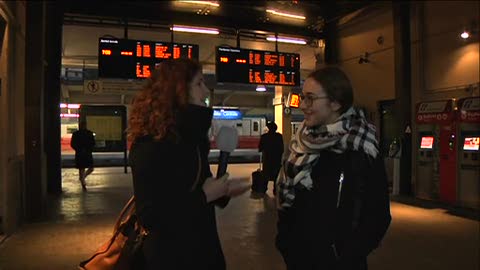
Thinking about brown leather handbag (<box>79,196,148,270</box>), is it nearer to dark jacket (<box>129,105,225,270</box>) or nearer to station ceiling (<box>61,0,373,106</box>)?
dark jacket (<box>129,105,225,270</box>)

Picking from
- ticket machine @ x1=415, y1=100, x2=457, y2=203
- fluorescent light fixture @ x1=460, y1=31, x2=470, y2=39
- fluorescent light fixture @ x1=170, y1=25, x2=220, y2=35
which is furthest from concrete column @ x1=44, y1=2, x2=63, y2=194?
fluorescent light fixture @ x1=460, y1=31, x2=470, y2=39

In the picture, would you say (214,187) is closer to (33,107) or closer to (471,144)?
(33,107)

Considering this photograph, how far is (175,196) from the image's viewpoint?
174cm

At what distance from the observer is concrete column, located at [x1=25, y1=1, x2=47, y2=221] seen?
737 centimetres

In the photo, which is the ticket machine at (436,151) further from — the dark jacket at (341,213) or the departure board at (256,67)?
the dark jacket at (341,213)

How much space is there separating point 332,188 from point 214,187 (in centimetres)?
46

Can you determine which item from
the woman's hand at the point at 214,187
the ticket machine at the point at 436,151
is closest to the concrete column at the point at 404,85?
the ticket machine at the point at 436,151

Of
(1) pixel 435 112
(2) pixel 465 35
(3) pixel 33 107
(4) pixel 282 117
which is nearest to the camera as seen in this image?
(3) pixel 33 107

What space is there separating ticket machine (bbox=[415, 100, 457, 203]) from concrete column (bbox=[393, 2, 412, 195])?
212 mm

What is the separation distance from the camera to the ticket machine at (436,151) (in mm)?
8984

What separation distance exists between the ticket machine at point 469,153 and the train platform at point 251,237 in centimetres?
48

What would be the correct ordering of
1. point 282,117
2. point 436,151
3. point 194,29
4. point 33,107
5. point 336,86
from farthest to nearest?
1. point 282,117
2. point 194,29
3. point 436,151
4. point 33,107
5. point 336,86

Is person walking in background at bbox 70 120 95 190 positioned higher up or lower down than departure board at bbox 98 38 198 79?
lower down

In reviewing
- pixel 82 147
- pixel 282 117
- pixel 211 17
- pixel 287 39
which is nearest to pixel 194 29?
pixel 211 17
